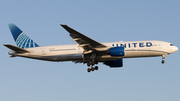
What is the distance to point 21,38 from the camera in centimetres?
5072

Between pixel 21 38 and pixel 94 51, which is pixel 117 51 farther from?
pixel 21 38

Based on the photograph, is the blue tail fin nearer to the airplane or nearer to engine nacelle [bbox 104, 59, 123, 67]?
the airplane

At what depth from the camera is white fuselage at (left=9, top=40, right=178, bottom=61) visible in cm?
4641

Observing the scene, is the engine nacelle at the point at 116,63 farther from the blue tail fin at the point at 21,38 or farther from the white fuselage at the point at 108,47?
the blue tail fin at the point at 21,38

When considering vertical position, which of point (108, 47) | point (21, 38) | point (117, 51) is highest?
point (21, 38)

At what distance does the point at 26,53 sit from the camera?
47.7m

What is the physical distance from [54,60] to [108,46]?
29.9ft

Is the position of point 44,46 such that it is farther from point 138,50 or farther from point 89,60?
point 138,50

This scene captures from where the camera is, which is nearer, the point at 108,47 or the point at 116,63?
the point at 108,47

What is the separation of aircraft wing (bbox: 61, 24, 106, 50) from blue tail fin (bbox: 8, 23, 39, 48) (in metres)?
9.25

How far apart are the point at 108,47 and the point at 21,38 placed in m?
15.7

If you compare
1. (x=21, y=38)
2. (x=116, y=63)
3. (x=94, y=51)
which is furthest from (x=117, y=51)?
(x=21, y=38)

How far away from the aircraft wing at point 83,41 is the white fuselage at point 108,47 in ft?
6.52

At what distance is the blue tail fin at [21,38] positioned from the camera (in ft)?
163
